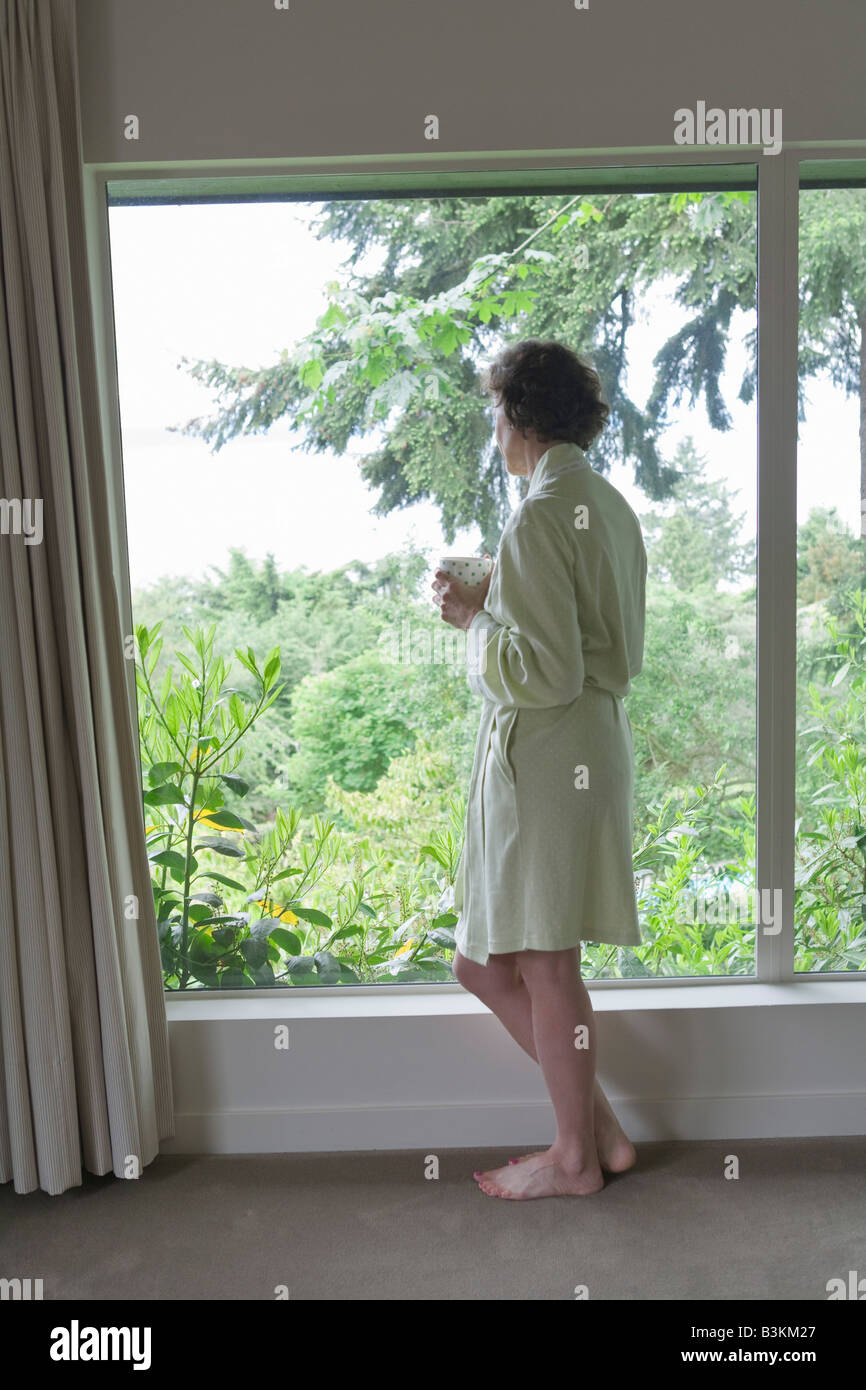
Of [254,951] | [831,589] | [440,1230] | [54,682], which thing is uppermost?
[831,589]

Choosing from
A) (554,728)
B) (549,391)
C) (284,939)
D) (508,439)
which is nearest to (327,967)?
(284,939)

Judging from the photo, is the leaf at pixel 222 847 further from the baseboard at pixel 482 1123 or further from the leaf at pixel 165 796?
the baseboard at pixel 482 1123

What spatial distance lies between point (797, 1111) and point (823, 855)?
580mm

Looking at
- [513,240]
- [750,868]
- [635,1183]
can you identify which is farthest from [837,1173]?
[513,240]

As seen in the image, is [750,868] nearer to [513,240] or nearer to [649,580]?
[649,580]

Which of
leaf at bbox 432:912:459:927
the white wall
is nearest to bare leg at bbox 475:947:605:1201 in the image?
leaf at bbox 432:912:459:927

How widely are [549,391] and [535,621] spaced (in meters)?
0.47

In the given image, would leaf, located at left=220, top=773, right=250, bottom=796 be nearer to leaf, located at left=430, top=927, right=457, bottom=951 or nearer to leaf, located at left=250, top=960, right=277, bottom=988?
leaf, located at left=250, top=960, right=277, bottom=988

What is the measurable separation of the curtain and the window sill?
253 mm

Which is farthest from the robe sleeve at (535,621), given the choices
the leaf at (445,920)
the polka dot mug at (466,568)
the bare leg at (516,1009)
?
the leaf at (445,920)

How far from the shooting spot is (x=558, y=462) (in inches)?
82.7

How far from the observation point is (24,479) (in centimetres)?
217

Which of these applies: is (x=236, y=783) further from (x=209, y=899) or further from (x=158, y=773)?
(x=209, y=899)
